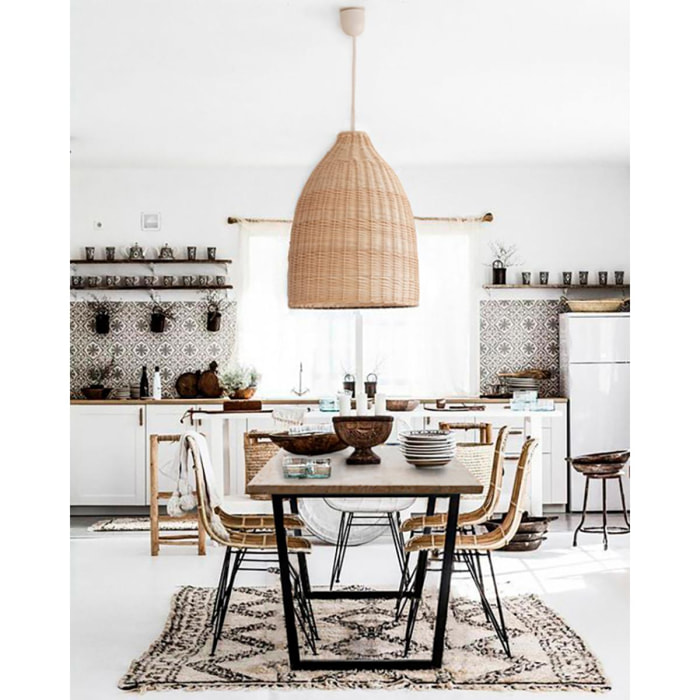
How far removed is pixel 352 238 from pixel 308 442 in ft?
3.35

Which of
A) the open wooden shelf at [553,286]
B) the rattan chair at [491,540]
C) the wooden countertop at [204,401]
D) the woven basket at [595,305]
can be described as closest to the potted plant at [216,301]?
the wooden countertop at [204,401]

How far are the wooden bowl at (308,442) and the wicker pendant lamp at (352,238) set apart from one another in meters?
0.67

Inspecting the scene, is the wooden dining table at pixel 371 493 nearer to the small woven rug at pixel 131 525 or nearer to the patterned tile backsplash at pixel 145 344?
the small woven rug at pixel 131 525

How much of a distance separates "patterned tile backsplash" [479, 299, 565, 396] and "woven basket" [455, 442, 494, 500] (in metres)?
3.02

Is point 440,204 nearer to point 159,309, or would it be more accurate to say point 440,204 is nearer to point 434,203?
point 434,203

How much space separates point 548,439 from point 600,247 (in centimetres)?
184

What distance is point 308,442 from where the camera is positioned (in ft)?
13.1

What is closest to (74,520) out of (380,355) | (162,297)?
(162,297)

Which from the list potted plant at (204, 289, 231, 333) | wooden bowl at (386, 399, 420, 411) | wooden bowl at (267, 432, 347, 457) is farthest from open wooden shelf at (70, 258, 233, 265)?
wooden bowl at (267, 432, 347, 457)

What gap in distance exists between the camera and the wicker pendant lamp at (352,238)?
3.51 metres

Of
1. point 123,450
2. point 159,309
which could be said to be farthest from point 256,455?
point 159,309

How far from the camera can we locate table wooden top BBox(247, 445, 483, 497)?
323 cm
